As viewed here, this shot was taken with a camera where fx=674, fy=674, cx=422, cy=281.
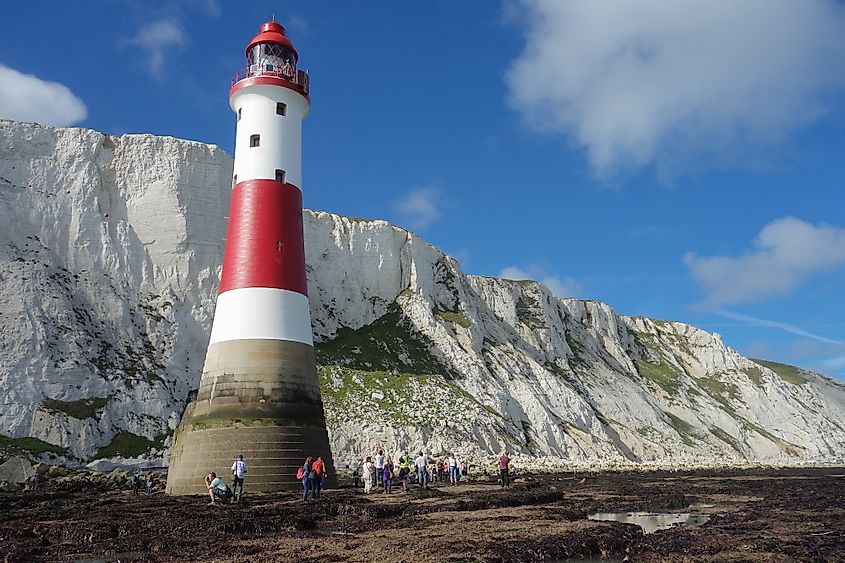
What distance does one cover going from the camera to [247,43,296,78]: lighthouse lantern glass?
102 ft

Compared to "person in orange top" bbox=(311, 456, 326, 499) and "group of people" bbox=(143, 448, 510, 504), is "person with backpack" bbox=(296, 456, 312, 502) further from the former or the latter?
"person in orange top" bbox=(311, 456, 326, 499)

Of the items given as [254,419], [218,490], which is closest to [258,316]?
[254,419]

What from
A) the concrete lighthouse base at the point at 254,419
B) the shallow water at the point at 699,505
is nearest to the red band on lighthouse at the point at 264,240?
the concrete lighthouse base at the point at 254,419

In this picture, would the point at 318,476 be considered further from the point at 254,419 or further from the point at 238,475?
the point at 254,419

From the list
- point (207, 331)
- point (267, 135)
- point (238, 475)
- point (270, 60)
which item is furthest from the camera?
point (207, 331)

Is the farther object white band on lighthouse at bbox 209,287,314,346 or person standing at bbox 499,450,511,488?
person standing at bbox 499,450,511,488

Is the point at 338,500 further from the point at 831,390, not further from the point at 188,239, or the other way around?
the point at 831,390

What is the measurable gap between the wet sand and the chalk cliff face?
27.7 metres

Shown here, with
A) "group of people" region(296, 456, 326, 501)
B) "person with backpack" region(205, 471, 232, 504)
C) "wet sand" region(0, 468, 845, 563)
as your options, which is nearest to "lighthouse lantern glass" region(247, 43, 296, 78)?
"group of people" region(296, 456, 326, 501)

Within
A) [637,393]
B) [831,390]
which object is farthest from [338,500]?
[831,390]

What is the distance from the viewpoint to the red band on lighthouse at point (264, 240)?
1118 inches

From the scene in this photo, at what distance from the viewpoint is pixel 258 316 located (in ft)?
91.1

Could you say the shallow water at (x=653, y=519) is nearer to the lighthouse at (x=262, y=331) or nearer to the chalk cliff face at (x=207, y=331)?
the lighthouse at (x=262, y=331)

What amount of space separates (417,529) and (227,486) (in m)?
11.0
